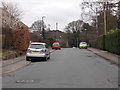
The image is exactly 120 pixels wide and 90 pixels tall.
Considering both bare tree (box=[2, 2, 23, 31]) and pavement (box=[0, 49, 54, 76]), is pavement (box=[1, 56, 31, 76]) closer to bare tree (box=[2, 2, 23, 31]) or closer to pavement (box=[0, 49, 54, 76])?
pavement (box=[0, 49, 54, 76])

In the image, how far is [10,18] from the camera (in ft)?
85.7

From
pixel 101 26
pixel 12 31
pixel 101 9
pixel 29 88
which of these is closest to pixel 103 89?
pixel 29 88

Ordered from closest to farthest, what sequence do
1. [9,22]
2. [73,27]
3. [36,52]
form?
[36,52], [9,22], [73,27]

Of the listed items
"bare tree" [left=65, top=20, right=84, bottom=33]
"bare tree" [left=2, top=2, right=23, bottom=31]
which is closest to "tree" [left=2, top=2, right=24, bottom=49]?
"bare tree" [left=2, top=2, right=23, bottom=31]

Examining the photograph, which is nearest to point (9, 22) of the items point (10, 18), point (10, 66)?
point (10, 18)

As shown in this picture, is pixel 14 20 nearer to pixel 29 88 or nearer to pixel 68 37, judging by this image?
pixel 29 88

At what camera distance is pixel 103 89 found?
8.34 meters

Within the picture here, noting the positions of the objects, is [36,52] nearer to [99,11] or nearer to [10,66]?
[10,66]

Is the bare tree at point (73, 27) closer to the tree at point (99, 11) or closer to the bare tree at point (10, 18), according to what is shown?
the tree at point (99, 11)

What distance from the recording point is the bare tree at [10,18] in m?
25.4

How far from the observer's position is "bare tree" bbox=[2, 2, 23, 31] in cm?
2544

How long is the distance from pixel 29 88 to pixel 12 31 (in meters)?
16.8

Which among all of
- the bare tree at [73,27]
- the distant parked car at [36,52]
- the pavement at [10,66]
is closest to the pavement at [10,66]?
the pavement at [10,66]

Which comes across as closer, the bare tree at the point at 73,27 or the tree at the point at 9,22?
the tree at the point at 9,22
